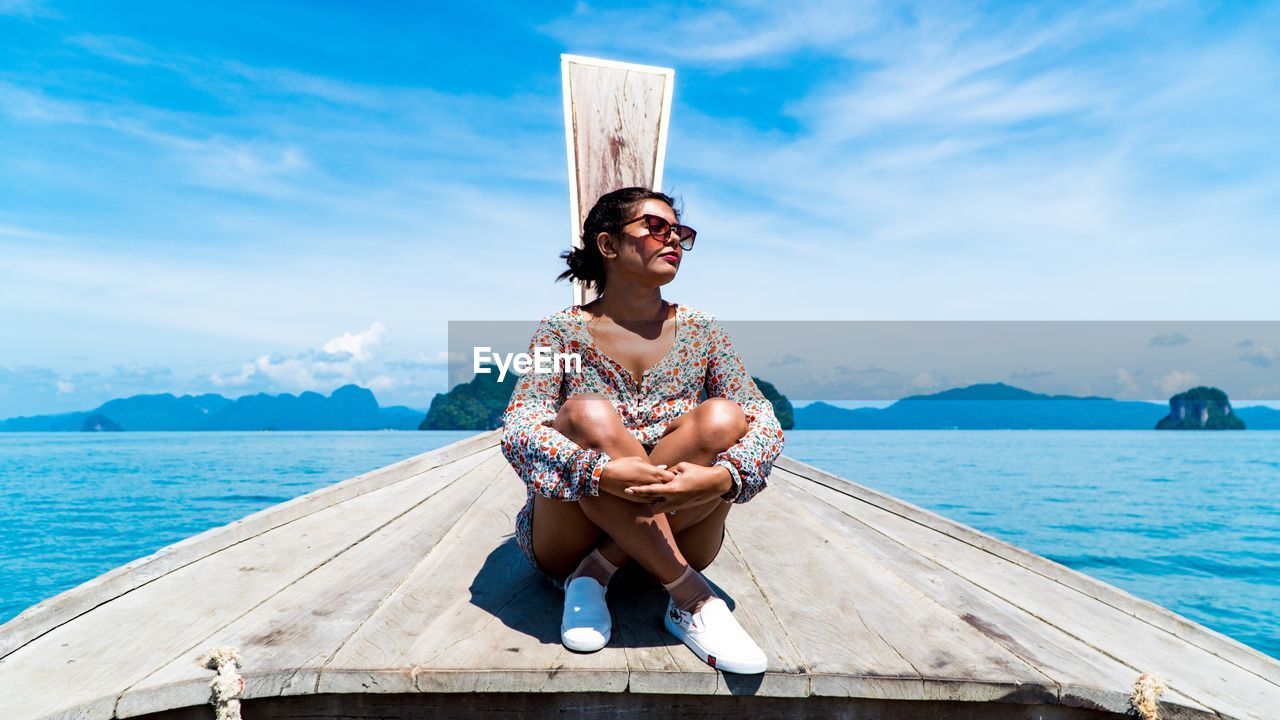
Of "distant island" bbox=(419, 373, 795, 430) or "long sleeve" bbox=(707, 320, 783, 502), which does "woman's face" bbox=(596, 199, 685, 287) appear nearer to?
"long sleeve" bbox=(707, 320, 783, 502)

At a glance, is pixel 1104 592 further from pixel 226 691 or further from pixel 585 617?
pixel 226 691

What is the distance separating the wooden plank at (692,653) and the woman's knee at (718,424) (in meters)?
0.40

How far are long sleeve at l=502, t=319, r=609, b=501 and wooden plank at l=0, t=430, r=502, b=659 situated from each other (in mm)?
1007

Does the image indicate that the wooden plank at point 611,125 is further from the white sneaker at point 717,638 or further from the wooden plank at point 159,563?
the white sneaker at point 717,638

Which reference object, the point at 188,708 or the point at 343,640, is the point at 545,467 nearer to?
the point at 343,640

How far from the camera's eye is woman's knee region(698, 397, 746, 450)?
146 centimetres

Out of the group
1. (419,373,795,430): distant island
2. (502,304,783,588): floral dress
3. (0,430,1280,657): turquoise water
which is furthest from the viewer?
(419,373,795,430): distant island

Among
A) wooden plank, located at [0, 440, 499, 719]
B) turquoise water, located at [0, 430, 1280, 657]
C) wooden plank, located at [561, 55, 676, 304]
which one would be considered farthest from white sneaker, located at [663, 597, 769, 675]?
turquoise water, located at [0, 430, 1280, 657]

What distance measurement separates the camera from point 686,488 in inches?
54.9

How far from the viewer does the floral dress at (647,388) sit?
1543 mm

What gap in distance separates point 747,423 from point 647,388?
281 mm

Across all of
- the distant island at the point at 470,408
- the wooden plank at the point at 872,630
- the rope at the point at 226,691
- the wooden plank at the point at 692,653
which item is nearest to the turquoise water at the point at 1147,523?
the wooden plank at the point at 872,630

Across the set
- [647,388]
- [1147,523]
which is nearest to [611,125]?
[647,388]

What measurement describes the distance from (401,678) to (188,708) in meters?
0.36
